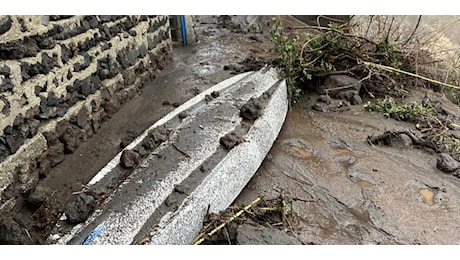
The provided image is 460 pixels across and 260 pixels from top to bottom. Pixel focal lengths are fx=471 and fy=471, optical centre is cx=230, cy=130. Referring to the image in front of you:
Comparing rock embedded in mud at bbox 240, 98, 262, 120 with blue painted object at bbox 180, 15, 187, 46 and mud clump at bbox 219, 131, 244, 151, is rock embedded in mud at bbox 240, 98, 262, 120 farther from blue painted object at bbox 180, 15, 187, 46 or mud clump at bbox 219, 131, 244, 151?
blue painted object at bbox 180, 15, 187, 46

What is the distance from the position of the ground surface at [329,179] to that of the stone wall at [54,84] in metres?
0.17

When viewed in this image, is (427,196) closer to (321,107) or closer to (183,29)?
(321,107)

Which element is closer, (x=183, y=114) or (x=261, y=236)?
(x=261, y=236)

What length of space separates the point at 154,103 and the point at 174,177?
6.68 feet

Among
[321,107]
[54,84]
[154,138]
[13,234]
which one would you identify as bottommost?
[321,107]

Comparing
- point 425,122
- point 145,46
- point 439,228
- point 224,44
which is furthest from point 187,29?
point 439,228

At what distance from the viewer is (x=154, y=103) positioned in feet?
16.5

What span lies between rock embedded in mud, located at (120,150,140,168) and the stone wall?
67 cm

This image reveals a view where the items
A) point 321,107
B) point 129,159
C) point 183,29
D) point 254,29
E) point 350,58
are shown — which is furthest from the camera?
point 254,29

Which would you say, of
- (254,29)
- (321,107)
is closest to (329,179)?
(321,107)

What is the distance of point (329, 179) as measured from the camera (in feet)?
12.3

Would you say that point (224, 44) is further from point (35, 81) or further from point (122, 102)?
point (35, 81)

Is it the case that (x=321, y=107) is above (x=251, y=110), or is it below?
below

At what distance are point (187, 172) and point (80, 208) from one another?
29.6 inches
